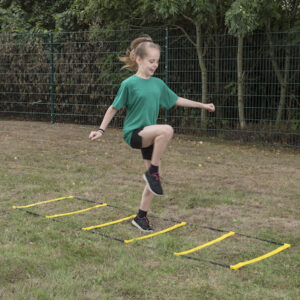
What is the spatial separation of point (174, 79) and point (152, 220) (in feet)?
21.9

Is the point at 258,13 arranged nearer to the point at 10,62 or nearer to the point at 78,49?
the point at 78,49

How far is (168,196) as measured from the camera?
5938 millimetres

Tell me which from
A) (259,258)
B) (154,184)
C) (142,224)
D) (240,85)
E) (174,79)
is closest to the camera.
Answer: (259,258)

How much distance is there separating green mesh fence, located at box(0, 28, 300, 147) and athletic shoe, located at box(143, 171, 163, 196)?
20.2 ft

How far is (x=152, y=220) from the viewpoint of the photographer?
4.92m

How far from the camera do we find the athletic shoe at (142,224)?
455cm

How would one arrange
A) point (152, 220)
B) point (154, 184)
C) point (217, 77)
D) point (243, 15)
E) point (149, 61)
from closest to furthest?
1. point (154, 184)
2. point (149, 61)
3. point (152, 220)
4. point (243, 15)
5. point (217, 77)

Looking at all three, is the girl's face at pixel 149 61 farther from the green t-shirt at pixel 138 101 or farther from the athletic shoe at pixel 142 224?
the athletic shoe at pixel 142 224

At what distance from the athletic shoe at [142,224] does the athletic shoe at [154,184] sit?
0.47m

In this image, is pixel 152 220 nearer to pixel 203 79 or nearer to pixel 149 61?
pixel 149 61

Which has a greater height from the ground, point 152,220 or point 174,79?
point 174,79

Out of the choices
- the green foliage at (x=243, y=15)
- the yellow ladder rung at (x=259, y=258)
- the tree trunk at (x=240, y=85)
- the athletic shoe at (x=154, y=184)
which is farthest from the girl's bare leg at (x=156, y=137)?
the tree trunk at (x=240, y=85)

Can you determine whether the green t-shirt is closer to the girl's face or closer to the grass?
the girl's face

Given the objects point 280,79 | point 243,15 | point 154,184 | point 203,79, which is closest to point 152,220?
point 154,184
